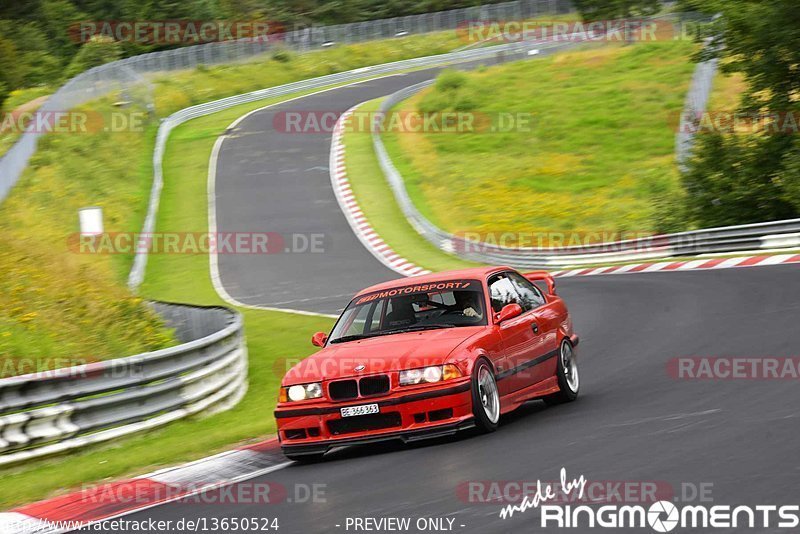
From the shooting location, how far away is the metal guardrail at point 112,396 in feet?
33.5

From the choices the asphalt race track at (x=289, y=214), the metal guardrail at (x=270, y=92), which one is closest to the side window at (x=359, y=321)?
the asphalt race track at (x=289, y=214)

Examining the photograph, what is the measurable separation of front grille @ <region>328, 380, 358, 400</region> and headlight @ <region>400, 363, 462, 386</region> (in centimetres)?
39

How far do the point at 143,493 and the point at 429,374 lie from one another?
2327 mm

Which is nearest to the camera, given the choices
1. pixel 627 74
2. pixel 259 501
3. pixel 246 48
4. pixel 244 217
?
pixel 259 501

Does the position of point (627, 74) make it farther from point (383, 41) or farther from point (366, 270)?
Result: point (366, 270)

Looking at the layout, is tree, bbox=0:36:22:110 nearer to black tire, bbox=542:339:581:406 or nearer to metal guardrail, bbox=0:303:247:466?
metal guardrail, bbox=0:303:247:466

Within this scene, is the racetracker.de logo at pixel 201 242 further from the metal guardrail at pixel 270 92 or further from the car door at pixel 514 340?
the car door at pixel 514 340

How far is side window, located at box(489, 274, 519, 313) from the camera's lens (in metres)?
10.4

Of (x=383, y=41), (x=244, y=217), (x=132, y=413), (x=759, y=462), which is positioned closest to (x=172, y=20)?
(x=383, y=41)

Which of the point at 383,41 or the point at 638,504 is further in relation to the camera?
the point at 383,41

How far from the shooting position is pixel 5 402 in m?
10.1

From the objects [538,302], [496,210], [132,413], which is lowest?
[496,210]

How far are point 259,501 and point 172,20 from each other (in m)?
80.9

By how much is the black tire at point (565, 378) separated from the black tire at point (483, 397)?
146 centimetres
